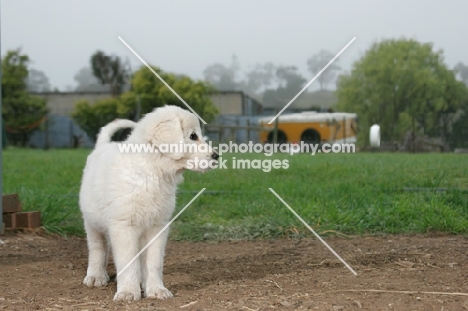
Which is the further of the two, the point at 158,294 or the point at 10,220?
the point at 10,220

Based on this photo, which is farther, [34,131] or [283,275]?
[34,131]

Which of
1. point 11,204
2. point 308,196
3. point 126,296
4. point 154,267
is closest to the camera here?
→ point 126,296

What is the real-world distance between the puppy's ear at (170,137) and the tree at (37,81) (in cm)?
628

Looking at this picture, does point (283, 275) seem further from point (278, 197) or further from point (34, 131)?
point (34, 131)

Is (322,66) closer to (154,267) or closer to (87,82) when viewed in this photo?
(87,82)

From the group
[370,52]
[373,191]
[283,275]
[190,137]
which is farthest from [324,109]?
[190,137]

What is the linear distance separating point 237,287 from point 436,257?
1.69 metres

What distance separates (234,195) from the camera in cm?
724

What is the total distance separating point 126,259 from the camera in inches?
138

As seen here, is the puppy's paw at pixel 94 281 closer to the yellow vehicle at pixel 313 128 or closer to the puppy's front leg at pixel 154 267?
the puppy's front leg at pixel 154 267

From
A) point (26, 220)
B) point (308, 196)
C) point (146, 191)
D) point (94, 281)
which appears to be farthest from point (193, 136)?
point (308, 196)

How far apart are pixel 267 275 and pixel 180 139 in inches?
48.3

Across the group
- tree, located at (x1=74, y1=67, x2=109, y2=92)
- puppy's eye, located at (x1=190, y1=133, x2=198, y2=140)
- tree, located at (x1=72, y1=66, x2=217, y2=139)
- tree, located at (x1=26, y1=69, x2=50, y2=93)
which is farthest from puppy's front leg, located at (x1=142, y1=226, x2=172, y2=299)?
tree, located at (x1=26, y1=69, x2=50, y2=93)

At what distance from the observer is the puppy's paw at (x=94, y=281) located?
13.1 feet
